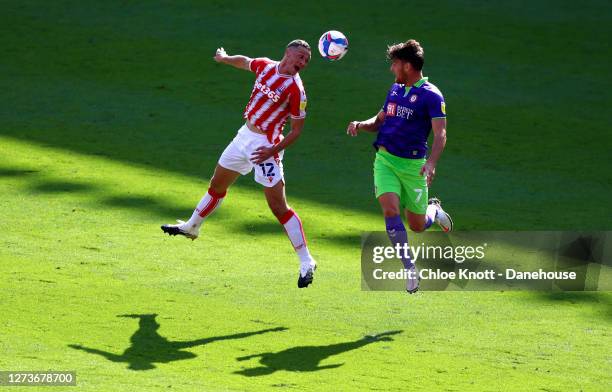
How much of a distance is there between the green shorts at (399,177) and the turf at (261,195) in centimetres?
104

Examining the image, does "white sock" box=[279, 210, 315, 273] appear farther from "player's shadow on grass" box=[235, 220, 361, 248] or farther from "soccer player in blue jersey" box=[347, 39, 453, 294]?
"player's shadow on grass" box=[235, 220, 361, 248]

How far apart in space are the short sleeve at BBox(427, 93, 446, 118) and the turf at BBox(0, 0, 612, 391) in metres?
1.77

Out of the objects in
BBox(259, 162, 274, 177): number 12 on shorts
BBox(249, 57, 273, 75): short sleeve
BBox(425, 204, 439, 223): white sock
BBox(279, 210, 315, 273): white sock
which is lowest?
BBox(279, 210, 315, 273): white sock

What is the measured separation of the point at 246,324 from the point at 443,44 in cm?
1170

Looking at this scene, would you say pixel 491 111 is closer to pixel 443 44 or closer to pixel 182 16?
pixel 443 44

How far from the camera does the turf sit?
8.64 metres

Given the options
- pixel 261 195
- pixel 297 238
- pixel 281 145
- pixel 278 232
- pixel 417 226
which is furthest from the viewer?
pixel 261 195

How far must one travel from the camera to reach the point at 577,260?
11.5m

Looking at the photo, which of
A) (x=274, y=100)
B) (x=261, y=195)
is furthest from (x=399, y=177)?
(x=261, y=195)

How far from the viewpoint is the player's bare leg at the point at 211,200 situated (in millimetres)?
10508

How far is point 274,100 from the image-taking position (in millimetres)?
10062

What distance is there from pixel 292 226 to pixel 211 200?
3.12 feet

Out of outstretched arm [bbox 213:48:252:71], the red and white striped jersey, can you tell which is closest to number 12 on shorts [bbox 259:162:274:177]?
the red and white striped jersey

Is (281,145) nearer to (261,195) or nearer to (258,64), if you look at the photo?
(258,64)
